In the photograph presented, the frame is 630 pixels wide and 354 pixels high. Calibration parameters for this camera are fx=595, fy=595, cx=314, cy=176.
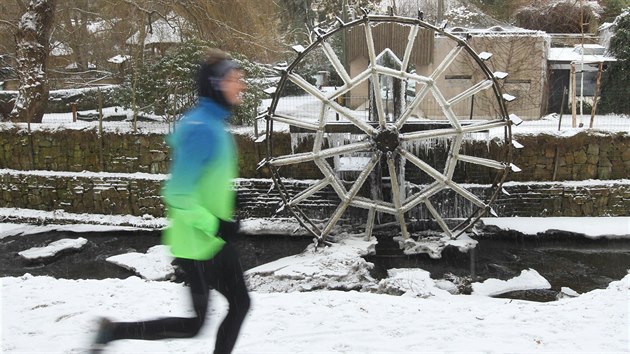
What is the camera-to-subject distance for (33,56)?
1409cm

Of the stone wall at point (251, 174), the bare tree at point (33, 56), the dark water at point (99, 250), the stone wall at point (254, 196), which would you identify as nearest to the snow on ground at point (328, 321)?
the dark water at point (99, 250)

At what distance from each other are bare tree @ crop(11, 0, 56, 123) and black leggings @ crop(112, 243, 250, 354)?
41.3 feet

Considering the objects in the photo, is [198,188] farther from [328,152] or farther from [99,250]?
[99,250]

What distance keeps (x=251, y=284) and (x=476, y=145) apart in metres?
5.69

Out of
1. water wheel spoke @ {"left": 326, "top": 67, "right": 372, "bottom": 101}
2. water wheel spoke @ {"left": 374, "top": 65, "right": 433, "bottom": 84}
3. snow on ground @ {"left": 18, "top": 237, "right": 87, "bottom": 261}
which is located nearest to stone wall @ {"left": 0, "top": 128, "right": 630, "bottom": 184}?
water wheel spoke @ {"left": 374, "top": 65, "right": 433, "bottom": 84}

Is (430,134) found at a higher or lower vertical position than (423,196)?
higher

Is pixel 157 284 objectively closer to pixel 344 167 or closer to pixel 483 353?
pixel 483 353

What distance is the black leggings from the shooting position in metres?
2.79

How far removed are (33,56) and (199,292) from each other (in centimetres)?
1327

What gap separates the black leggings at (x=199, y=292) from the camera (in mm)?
2785

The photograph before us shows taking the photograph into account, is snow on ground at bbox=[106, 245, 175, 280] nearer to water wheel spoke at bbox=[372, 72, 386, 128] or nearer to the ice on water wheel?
the ice on water wheel

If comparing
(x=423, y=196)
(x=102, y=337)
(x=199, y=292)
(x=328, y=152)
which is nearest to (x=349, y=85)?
(x=328, y=152)

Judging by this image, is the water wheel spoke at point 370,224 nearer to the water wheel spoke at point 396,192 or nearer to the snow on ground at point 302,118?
the water wheel spoke at point 396,192

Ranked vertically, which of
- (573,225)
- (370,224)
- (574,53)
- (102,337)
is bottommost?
(573,225)
